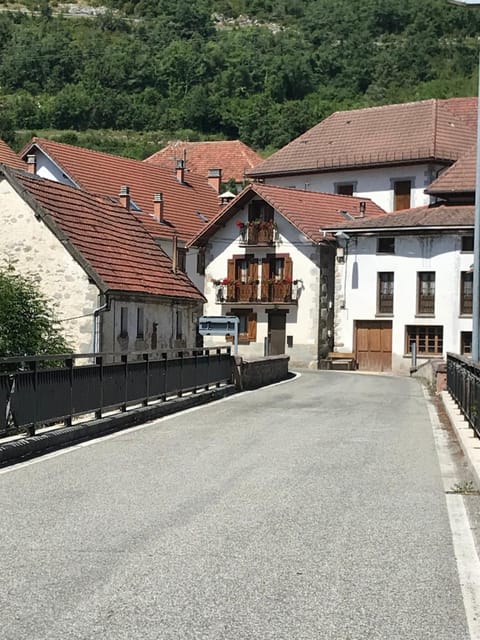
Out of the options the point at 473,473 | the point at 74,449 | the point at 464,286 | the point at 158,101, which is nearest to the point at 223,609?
the point at 473,473

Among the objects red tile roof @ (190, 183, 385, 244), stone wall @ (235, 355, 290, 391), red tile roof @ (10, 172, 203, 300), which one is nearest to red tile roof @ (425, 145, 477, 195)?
red tile roof @ (190, 183, 385, 244)

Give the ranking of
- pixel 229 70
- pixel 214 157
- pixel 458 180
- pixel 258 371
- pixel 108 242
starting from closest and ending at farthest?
pixel 108 242
pixel 258 371
pixel 458 180
pixel 214 157
pixel 229 70

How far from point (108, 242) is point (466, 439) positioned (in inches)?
671

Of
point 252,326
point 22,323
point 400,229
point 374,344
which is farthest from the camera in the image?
point 252,326

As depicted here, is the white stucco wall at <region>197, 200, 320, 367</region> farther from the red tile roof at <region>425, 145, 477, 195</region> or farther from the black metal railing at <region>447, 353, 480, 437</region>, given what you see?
the black metal railing at <region>447, 353, 480, 437</region>

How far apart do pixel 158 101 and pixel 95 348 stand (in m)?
114

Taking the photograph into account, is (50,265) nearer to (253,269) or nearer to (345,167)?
(253,269)

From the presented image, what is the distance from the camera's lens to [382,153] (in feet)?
211

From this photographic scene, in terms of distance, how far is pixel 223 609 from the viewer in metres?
6.77

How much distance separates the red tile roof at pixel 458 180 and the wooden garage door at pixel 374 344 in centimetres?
685

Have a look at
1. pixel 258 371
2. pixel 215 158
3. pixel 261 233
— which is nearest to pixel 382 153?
pixel 261 233

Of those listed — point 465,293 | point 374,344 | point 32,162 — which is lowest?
point 374,344

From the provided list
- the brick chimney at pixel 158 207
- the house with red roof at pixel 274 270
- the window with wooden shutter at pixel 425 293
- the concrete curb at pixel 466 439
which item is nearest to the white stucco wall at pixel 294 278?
the house with red roof at pixel 274 270

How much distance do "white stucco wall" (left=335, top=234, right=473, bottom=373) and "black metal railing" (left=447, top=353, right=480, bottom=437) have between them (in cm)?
2399
